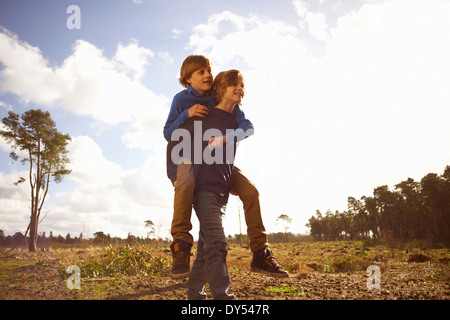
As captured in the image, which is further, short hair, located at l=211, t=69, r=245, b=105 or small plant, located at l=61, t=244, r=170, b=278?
small plant, located at l=61, t=244, r=170, b=278

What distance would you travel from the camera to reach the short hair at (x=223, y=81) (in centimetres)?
256

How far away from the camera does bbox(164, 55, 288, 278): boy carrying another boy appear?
2.26m

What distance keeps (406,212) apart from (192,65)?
65.4 metres

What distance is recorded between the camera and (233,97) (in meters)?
2.55

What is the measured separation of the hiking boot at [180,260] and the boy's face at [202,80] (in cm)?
152

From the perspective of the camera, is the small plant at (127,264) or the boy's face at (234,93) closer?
the boy's face at (234,93)

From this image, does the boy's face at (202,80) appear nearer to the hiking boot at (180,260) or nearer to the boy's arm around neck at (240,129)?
the boy's arm around neck at (240,129)

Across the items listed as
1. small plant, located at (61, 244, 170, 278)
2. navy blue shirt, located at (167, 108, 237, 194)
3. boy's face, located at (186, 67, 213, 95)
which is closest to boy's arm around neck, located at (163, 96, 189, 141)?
navy blue shirt, located at (167, 108, 237, 194)

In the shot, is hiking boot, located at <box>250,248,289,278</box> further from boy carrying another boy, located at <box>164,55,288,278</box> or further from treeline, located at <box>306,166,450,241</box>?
treeline, located at <box>306,166,450,241</box>

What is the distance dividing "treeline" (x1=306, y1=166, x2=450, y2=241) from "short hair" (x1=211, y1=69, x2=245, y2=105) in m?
49.1

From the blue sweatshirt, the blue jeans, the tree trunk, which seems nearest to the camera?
the blue jeans

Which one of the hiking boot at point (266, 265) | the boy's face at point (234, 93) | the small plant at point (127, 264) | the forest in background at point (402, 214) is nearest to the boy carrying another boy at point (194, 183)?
the hiking boot at point (266, 265)

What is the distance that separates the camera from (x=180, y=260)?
225 cm
